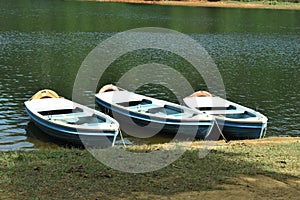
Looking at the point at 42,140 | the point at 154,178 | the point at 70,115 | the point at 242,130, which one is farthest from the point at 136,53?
the point at 154,178

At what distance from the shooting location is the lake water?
28031 millimetres

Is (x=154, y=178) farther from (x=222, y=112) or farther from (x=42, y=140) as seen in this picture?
(x=222, y=112)

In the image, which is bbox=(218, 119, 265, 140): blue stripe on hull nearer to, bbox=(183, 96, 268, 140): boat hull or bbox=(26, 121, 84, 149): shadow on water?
bbox=(183, 96, 268, 140): boat hull

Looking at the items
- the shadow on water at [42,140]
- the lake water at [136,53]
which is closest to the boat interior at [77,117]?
the shadow on water at [42,140]

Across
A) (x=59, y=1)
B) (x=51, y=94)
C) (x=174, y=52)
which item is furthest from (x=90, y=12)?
(x=51, y=94)

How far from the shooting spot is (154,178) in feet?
37.4

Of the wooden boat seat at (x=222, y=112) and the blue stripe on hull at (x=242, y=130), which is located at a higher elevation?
the wooden boat seat at (x=222, y=112)

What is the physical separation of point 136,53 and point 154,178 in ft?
114

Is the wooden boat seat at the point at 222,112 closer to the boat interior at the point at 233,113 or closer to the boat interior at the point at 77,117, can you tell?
the boat interior at the point at 233,113

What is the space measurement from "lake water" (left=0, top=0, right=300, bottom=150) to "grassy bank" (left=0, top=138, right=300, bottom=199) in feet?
26.5

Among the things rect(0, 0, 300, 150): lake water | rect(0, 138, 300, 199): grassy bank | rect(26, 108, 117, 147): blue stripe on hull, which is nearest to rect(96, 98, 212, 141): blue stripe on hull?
rect(26, 108, 117, 147): blue stripe on hull

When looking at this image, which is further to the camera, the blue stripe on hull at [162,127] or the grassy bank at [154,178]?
the blue stripe on hull at [162,127]

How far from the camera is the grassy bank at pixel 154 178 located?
1027 centimetres

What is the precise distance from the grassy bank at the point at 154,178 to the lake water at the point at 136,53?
26.5 ft
